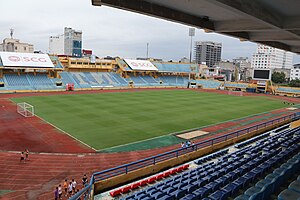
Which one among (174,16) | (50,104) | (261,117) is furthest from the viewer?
(50,104)

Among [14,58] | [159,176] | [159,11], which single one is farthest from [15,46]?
[159,11]

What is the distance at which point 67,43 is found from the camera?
6471 inches

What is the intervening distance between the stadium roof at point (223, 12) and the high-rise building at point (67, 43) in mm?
160065

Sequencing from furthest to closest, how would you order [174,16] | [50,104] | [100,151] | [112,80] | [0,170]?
1. [112,80]
2. [50,104]
3. [100,151]
4. [0,170]
5. [174,16]

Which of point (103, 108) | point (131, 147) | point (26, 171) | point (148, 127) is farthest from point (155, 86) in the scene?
point (26, 171)

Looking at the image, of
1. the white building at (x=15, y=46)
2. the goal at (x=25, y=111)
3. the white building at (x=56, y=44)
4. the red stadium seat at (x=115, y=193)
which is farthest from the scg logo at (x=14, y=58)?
the white building at (x=56, y=44)

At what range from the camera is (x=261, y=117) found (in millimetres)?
31844

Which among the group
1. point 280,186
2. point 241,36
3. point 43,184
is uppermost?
point 241,36

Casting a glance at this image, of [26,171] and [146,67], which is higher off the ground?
[146,67]

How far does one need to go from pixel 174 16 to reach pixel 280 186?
7.39 meters

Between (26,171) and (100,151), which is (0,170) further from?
(100,151)

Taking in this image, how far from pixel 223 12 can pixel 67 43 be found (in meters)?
169

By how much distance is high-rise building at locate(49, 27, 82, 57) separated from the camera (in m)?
162

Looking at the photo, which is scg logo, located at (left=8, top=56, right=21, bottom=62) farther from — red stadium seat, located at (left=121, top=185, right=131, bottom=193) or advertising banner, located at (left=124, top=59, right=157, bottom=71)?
red stadium seat, located at (left=121, top=185, right=131, bottom=193)
